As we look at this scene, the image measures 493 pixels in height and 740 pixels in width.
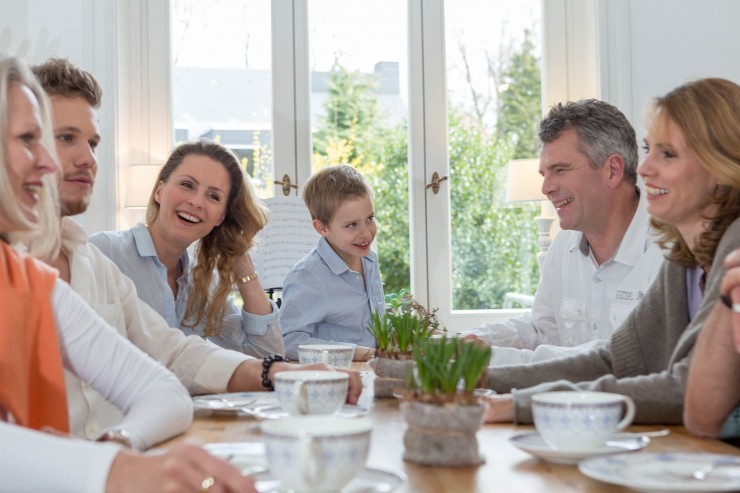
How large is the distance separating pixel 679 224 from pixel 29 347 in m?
1.26

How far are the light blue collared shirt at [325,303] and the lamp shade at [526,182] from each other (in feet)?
5.30

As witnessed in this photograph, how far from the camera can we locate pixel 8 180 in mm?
1322

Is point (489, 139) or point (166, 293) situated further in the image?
point (489, 139)

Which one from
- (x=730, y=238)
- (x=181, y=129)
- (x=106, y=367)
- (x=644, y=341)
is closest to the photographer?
(x=106, y=367)

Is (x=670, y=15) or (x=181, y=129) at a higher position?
(x=670, y=15)

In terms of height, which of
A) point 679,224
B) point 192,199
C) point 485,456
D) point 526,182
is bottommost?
point 485,456

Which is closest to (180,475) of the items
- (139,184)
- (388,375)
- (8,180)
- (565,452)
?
(565,452)

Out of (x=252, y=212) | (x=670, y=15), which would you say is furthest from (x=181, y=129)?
(x=670, y=15)

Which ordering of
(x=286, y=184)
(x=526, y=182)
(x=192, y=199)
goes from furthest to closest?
(x=286, y=184)
(x=526, y=182)
(x=192, y=199)

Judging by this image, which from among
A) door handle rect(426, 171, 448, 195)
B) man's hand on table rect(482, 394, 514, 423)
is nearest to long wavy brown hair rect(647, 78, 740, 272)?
man's hand on table rect(482, 394, 514, 423)

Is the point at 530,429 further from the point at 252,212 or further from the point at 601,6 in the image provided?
the point at 601,6

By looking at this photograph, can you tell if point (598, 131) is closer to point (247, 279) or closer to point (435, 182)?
point (247, 279)

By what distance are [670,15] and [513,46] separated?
37.2 inches

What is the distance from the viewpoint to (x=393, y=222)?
527cm
